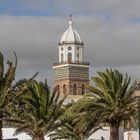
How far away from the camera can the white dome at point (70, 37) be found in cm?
18325

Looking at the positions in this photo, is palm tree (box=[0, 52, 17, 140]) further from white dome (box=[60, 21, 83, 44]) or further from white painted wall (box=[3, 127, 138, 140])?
white dome (box=[60, 21, 83, 44])

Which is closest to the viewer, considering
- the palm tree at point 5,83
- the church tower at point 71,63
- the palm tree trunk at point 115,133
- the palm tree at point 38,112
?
the palm tree at point 5,83

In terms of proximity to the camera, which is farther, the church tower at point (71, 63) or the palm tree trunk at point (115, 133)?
the church tower at point (71, 63)

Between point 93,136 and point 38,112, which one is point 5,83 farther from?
point 93,136

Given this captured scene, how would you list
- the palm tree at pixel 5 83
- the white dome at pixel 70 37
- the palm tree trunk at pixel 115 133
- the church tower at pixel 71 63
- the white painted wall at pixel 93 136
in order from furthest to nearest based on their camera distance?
the white dome at pixel 70 37, the church tower at pixel 71 63, the white painted wall at pixel 93 136, the palm tree trunk at pixel 115 133, the palm tree at pixel 5 83

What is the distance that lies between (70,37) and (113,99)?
136830 mm

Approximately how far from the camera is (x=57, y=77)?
186m

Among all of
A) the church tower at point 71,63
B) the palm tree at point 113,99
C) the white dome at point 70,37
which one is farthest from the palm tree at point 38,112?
the white dome at point 70,37

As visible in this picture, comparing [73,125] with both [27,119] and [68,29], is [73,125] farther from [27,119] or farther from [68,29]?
[68,29]

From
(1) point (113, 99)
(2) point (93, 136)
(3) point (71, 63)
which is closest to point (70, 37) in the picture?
(3) point (71, 63)

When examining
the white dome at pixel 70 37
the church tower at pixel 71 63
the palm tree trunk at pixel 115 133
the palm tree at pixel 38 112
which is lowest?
the palm tree trunk at pixel 115 133

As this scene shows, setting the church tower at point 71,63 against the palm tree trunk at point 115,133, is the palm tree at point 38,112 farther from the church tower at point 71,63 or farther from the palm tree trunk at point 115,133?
the church tower at point 71,63

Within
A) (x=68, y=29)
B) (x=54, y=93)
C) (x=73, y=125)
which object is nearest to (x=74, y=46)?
(x=68, y=29)

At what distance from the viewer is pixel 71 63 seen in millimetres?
183250
